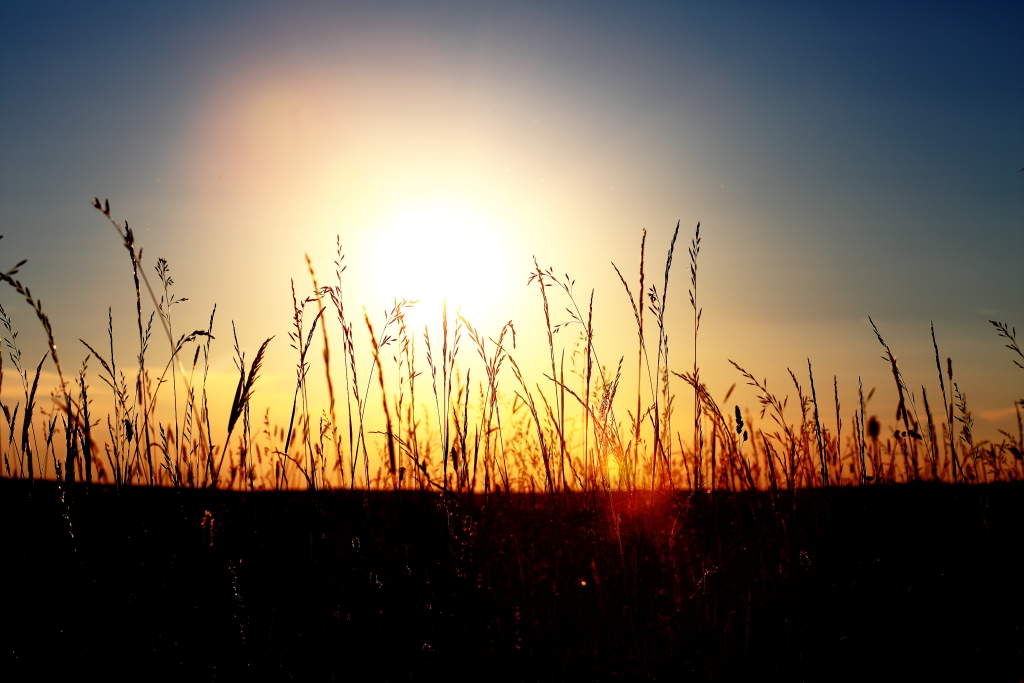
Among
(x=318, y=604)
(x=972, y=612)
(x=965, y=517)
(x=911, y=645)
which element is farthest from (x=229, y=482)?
(x=965, y=517)

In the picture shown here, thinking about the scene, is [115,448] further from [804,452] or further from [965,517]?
[965,517]

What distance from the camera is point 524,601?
69.6 inches

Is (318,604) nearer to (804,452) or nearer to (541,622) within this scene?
(541,622)

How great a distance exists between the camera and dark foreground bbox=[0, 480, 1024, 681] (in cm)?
158

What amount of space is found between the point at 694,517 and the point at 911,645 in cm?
105

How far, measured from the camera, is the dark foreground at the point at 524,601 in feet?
5.19

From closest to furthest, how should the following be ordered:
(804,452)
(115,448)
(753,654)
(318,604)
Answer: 1. (753,654)
2. (318,604)
3. (115,448)
4. (804,452)

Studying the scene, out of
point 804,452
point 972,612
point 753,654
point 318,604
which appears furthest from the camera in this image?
point 804,452

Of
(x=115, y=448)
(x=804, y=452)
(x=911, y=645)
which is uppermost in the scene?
(x=115, y=448)

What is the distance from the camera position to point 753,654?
157 cm

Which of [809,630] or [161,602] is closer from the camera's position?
[809,630]

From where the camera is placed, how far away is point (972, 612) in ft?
5.99

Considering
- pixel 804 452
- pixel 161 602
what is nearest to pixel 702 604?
pixel 804 452

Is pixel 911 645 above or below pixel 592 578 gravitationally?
Result: below
